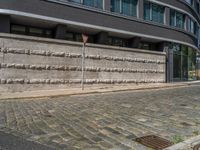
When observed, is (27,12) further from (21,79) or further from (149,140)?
(149,140)

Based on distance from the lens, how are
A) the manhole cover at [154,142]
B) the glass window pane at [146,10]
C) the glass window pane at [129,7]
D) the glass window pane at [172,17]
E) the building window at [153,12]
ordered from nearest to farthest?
the manhole cover at [154,142] → the glass window pane at [129,7] → the glass window pane at [146,10] → the building window at [153,12] → the glass window pane at [172,17]

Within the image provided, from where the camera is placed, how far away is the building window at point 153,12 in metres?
28.8

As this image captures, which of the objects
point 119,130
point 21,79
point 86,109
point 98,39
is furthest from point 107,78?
point 119,130

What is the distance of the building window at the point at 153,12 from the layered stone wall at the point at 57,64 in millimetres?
5991

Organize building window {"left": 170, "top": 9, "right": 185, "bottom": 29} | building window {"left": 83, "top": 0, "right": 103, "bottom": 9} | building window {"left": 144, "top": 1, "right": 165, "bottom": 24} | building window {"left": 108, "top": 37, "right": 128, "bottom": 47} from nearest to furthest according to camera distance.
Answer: building window {"left": 83, "top": 0, "right": 103, "bottom": 9} < building window {"left": 108, "top": 37, "right": 128, "bottom": 47} < building window {"left": 144, "top": 1, "right": 165, "bottom": 24} < building window {"left": 170, "top": 9, "right": 185, "bottom": 29}

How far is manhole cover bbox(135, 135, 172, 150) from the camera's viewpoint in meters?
6.27

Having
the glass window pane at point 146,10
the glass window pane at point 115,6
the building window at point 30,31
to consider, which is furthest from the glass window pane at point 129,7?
the building window at point 30,31

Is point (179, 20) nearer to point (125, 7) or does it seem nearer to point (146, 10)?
point (146, 10)

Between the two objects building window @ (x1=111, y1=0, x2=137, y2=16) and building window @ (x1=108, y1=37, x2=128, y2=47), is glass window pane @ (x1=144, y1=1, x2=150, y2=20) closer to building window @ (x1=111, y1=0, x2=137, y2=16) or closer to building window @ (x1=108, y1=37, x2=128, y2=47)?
building window @ (x1=111, y1=0, x2=137, y2=16)

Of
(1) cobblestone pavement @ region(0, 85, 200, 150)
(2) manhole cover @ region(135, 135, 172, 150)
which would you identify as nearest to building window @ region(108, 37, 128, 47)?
(1) cobblestone pavement @ region(0, 85, 200, 150)

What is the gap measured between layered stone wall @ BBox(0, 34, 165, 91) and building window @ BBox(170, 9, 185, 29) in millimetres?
9563

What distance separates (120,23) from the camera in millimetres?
25578

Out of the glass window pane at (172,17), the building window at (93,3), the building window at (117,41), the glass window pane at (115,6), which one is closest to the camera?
the building window at (93,3)

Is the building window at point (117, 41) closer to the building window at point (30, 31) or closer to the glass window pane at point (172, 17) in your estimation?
the building window at point (30, 31)
